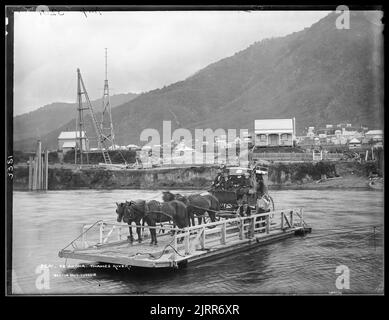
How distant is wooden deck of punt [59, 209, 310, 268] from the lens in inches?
171

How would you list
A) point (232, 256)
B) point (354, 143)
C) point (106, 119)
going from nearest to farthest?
point (232, 256)
point (354, 143)
point (106, 119)

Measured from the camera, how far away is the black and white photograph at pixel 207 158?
15.0 feet

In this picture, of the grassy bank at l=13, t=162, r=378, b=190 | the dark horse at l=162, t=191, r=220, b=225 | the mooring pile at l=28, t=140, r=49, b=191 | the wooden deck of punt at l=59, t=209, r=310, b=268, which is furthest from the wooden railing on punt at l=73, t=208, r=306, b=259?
the mooring pile at l=28, t=140, r=49, b=191

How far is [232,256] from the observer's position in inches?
181

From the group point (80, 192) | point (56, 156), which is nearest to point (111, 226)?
point (80, 192)

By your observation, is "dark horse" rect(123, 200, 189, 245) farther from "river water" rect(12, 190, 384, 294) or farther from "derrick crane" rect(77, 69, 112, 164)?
"derrick crane" rect(77, 69, 112, 164)

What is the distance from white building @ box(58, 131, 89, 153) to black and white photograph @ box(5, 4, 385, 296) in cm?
1

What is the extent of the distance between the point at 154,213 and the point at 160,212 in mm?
52

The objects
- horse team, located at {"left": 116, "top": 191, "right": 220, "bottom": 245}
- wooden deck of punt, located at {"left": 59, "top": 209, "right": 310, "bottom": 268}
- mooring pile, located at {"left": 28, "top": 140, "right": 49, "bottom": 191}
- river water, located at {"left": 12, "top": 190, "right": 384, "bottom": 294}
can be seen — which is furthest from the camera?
mooring pile, located at {"left": 28, "top": 140, "right": 49, "bottom": 191}

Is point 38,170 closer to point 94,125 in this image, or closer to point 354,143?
point 94,125

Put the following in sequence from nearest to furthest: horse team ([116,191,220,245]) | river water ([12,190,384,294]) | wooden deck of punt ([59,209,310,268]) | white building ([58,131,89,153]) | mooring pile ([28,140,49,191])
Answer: wooden deck of punt ([59,209,310,268])
river water ([12,190,384,294])
horse team ([116,191,220,245])
mooring pile ([28,140,49,191])
white building ([58,131,89,153])

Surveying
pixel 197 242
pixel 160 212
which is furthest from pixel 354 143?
pixel 160 212
